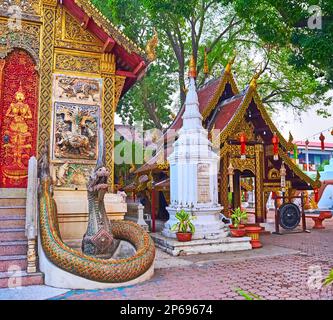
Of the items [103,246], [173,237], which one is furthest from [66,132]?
[173,237]

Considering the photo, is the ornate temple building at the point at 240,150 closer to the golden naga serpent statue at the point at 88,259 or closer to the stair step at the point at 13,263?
the golden naga serpent statue at the point at 88,259

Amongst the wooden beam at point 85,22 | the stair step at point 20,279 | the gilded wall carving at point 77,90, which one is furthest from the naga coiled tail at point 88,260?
the wooden beam at point 85,22

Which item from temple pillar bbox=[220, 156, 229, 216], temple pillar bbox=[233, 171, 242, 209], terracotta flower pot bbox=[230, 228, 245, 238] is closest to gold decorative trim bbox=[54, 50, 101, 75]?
terracotta flower pot bbox=[230, 228, 245, 238]

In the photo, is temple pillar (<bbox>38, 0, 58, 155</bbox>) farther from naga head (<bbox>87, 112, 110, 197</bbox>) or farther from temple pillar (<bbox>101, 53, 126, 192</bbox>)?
naga head (<bbox>87, 112, 110, 197</bbox>)

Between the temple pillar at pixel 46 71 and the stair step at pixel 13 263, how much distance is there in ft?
9.02

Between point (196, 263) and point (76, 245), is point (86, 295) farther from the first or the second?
point (196, 263)

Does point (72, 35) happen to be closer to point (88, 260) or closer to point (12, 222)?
point (12, 222)

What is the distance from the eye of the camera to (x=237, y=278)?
5.61 m

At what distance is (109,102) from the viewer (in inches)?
316

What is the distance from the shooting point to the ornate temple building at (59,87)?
7445mm

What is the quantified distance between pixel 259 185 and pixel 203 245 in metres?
4.99

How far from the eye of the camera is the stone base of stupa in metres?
8.05

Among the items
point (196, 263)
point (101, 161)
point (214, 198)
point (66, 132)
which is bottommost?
point (196, 263)

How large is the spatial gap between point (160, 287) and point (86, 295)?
1.08m
